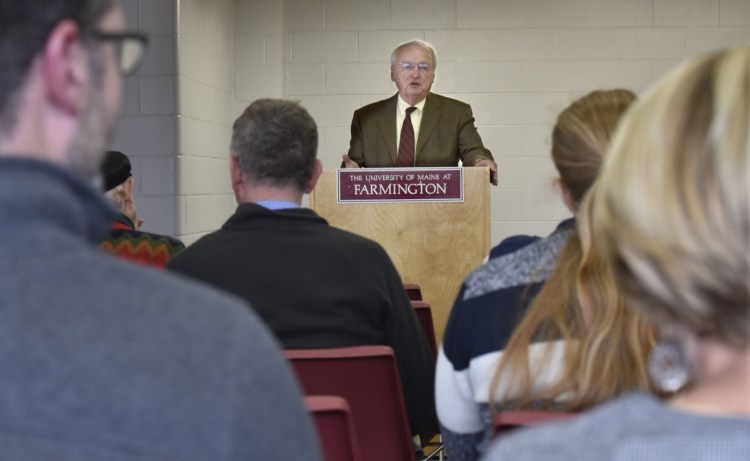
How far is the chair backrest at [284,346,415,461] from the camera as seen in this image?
5.89ft

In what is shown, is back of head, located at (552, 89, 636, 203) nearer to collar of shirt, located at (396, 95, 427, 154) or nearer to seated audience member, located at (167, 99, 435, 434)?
seated audience member, located at (167, 99, 435, 434)

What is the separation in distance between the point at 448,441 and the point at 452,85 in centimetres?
472

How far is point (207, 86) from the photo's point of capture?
5.80 metres

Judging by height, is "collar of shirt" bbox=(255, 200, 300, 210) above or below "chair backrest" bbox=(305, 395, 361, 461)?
above

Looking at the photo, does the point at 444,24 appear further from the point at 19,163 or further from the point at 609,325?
the point at 19,163

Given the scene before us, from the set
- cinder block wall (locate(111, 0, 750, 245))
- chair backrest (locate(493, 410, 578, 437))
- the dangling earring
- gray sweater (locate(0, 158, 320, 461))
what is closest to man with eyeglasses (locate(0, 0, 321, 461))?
gray sweater (locate(0, 158, 320, 461))

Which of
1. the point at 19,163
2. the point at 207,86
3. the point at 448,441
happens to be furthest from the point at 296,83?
the point at 19,163

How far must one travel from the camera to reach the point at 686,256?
688 mm

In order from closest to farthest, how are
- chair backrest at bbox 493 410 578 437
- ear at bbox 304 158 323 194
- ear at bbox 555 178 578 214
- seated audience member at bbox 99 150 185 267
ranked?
chair backrest at bbox 493 410 578 437, ear at bbox 555 178 578 214, ear at bbox 304 158 323 194, seated audience member at bbox 99 150 185 267

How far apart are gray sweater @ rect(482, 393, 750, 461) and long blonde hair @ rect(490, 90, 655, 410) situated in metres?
0.78

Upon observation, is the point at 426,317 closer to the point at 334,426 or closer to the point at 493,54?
the point at 334,426

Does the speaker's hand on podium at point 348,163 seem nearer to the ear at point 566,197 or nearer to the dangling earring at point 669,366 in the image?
the ear at point 566,197

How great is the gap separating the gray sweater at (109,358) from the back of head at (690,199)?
0.29 metres

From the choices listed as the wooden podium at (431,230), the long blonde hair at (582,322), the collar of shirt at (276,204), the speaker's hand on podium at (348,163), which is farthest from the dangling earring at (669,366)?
the speaker's hand on podium at (348,163)
